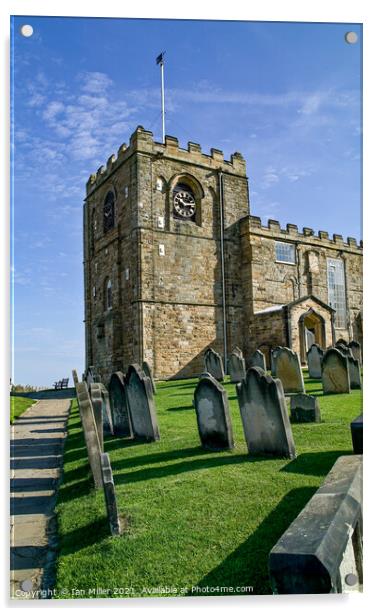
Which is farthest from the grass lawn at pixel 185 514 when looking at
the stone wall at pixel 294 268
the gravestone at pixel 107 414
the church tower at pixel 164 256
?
the stone wall at pixel 294 268

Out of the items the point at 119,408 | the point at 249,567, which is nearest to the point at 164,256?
the point at 119,408

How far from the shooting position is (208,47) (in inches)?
190

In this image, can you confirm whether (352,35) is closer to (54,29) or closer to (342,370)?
(54,29)

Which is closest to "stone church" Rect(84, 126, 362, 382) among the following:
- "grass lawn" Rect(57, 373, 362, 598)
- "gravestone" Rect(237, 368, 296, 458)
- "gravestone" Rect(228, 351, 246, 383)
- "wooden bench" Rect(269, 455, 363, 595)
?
"gravestone" Rect(228, 351, 246, 383)

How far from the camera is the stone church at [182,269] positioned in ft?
66.8

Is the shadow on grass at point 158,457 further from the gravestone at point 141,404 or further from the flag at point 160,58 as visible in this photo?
the flag at point 160,58

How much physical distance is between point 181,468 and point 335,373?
5.70 meters

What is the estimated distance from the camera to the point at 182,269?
69.8ft

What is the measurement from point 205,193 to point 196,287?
4.78 metres

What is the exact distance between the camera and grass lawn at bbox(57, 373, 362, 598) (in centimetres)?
316

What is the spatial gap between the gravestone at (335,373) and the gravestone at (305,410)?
9.32 feet

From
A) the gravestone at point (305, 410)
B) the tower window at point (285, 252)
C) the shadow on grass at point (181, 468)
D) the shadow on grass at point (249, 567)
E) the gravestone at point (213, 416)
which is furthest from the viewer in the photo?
the tower window at point (285, 252)

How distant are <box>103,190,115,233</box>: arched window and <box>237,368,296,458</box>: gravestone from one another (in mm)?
18166

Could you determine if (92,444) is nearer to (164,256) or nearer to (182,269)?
(164,256)
